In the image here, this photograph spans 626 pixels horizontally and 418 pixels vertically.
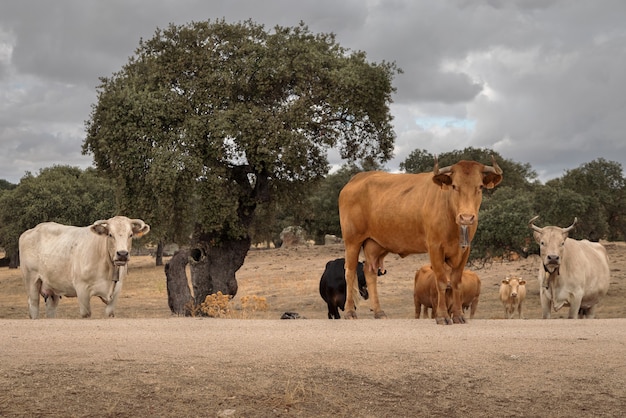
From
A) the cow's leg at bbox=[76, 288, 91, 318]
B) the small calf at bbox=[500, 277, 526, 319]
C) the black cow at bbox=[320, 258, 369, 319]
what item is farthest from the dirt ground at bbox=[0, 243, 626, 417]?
the small calf at bbox=[500, 277, 526, 319]

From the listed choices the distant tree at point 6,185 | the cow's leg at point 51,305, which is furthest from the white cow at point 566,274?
the distant tree at point 6,185

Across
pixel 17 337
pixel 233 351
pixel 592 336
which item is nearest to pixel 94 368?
pixel 233 351

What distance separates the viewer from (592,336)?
9484mm

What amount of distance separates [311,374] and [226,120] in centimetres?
1497

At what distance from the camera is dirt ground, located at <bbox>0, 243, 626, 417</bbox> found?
6496mm

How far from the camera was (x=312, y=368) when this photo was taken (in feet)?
24.1

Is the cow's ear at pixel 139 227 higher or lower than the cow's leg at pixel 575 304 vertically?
higher

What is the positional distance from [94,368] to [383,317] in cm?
569

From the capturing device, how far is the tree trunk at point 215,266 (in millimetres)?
23438

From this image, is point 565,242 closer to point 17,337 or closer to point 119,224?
point 119,224

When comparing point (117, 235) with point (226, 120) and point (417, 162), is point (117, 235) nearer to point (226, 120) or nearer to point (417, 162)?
point (226, 120)

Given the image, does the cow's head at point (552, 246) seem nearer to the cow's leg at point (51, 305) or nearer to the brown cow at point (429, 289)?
the brown cow at point (429, 289)

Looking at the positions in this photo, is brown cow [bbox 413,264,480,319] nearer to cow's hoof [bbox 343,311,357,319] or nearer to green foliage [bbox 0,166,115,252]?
cow's hoof [bbox 343,311,357,319]

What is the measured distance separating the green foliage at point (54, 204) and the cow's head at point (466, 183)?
138 ft
